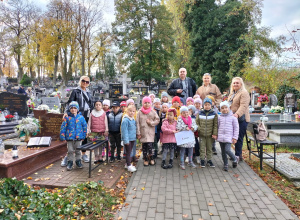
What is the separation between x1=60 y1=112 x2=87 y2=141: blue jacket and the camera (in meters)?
4.92

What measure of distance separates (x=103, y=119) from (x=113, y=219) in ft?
8.72

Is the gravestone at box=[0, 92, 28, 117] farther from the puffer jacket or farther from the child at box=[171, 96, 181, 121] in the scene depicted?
the puffer jacket

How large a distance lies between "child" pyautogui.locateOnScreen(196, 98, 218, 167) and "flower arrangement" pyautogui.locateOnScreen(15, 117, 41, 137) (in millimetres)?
4684

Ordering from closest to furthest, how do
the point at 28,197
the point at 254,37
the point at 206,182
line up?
the point at 28,197, the point at 206,182, the point at 254,37

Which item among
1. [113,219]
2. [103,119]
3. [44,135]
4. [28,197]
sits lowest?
[113,219]

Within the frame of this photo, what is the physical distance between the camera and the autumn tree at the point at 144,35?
2828 cm

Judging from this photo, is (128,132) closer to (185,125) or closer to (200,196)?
(185,125)

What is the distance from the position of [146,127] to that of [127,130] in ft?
1.67

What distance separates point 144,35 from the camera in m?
28.8

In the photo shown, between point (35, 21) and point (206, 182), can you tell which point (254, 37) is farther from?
point (35, 21)

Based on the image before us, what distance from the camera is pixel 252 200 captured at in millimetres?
3697

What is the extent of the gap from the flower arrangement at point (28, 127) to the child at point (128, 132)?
9.86 ft

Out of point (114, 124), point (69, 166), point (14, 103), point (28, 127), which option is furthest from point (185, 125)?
point (14, 103)

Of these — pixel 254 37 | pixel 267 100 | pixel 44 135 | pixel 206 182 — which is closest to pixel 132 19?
pixel 254 37
